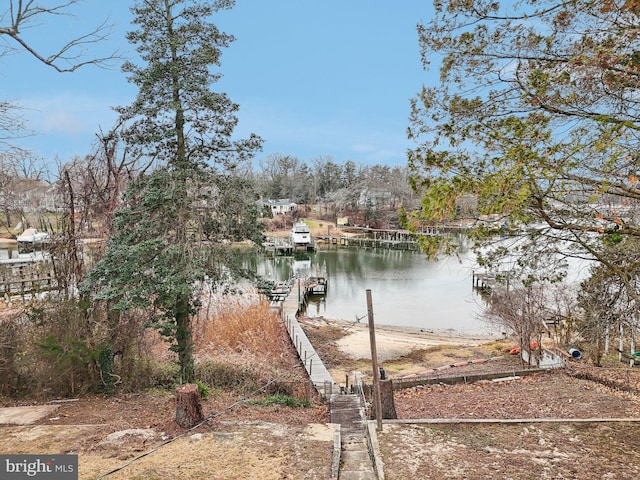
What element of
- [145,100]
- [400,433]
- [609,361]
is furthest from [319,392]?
[609,361]

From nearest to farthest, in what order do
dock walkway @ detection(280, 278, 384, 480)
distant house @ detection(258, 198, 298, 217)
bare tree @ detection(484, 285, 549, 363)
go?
dock walkway @ detection(280, 278, 384, 480) → bare tree @ detection(484, 285, 549, 363) → distant house @ detection(258, 198, 298, 217)

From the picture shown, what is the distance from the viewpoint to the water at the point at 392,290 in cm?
2447

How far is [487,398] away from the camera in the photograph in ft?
34.4

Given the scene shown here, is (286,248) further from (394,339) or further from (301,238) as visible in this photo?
(394,339)

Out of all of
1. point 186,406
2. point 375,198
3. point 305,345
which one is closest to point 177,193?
point 186,406

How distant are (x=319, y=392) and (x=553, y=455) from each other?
17.7 ft

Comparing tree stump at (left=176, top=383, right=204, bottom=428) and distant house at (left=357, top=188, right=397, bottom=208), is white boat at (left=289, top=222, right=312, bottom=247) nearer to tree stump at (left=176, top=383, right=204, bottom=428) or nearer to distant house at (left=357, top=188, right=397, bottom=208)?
distant house at (left=357, top=188, right=397, bottom=208)

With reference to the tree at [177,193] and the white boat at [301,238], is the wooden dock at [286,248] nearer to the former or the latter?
the white boat at [301,238]

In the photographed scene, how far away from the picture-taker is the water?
2447cm

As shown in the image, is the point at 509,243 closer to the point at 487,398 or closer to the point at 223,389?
the point at 487,398

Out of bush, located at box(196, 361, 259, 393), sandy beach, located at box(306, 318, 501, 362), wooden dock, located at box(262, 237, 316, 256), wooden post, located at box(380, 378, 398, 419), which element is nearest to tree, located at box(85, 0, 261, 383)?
bush, located at box(196, 361, 259, 393)

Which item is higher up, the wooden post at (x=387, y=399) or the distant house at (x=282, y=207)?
the distant house at (x=282, y=207)

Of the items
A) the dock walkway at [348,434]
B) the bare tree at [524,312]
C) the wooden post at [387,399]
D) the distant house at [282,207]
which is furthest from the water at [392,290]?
the distant house at [282,207]

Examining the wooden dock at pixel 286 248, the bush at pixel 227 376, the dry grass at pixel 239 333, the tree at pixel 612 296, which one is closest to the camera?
the tree at pixel 612 296
